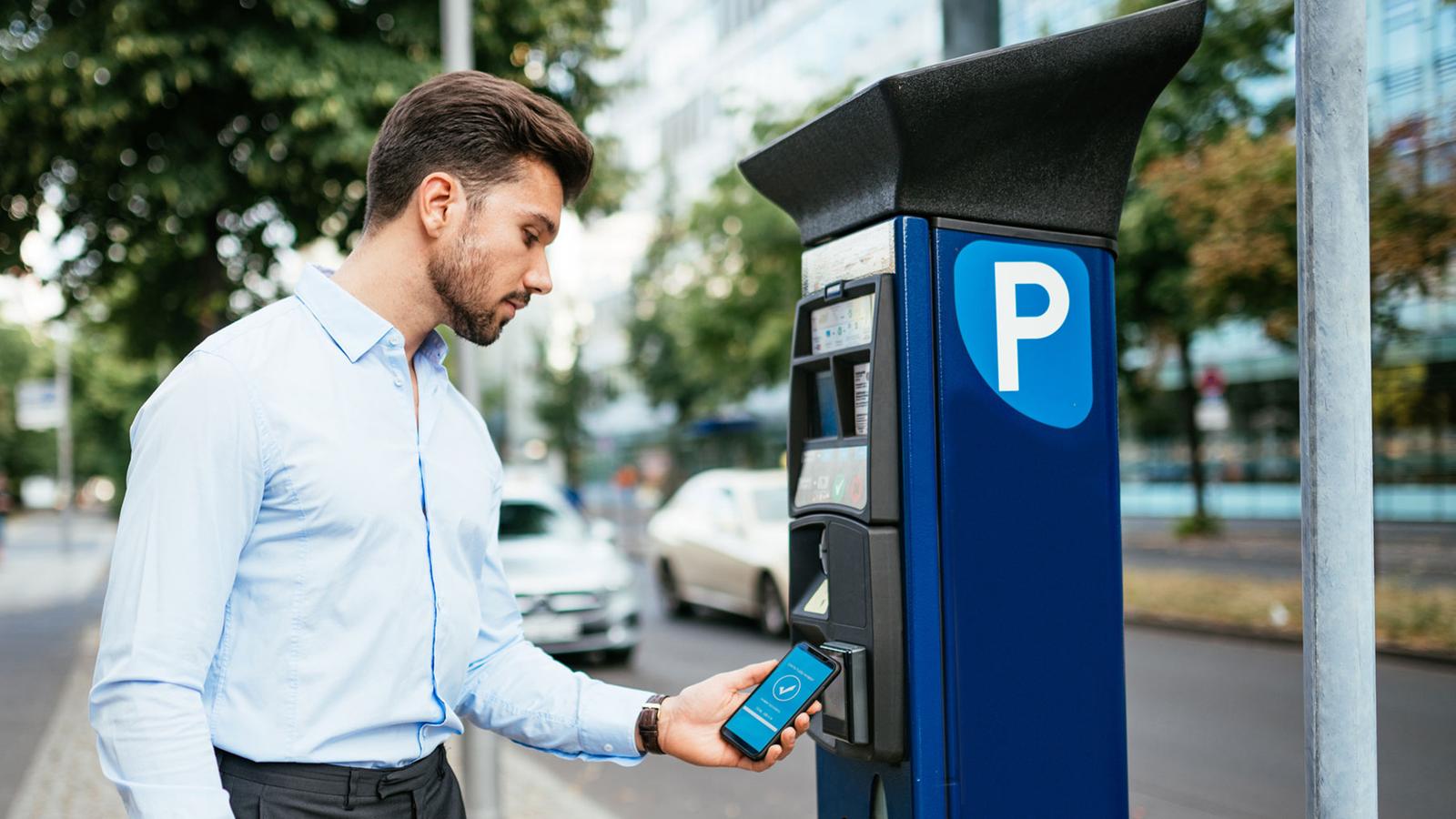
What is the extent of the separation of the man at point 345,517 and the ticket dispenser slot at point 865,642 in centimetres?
20

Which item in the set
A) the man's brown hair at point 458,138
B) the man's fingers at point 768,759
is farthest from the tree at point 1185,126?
the man's brown hair at point 458,138

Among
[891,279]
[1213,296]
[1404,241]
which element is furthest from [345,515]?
[1213,296]

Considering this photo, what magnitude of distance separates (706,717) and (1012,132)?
1132mm

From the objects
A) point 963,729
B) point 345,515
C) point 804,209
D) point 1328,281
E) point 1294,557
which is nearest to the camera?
point 345,515

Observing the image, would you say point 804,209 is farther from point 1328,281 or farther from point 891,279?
point 1328,281

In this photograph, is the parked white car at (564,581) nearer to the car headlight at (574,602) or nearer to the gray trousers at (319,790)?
the car headlight at (574,602)

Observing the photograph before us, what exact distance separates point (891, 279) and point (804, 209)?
412 millimetres

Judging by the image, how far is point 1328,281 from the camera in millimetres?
1898

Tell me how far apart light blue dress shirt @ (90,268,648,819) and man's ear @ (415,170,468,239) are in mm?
158

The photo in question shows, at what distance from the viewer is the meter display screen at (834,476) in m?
2.20

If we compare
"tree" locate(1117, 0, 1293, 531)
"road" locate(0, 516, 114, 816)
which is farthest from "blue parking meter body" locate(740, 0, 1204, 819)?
"tree" locate(1117, 0, 1293, 531)

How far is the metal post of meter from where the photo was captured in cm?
189

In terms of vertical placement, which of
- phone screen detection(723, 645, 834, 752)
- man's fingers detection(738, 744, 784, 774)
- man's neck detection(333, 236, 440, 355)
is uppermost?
man's neck detection(333, 236, 440, 355)

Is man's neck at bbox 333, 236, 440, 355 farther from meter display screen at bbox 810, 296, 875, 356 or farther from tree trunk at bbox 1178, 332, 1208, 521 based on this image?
tree trunk at bbox 1178, 332, 1208, 521
